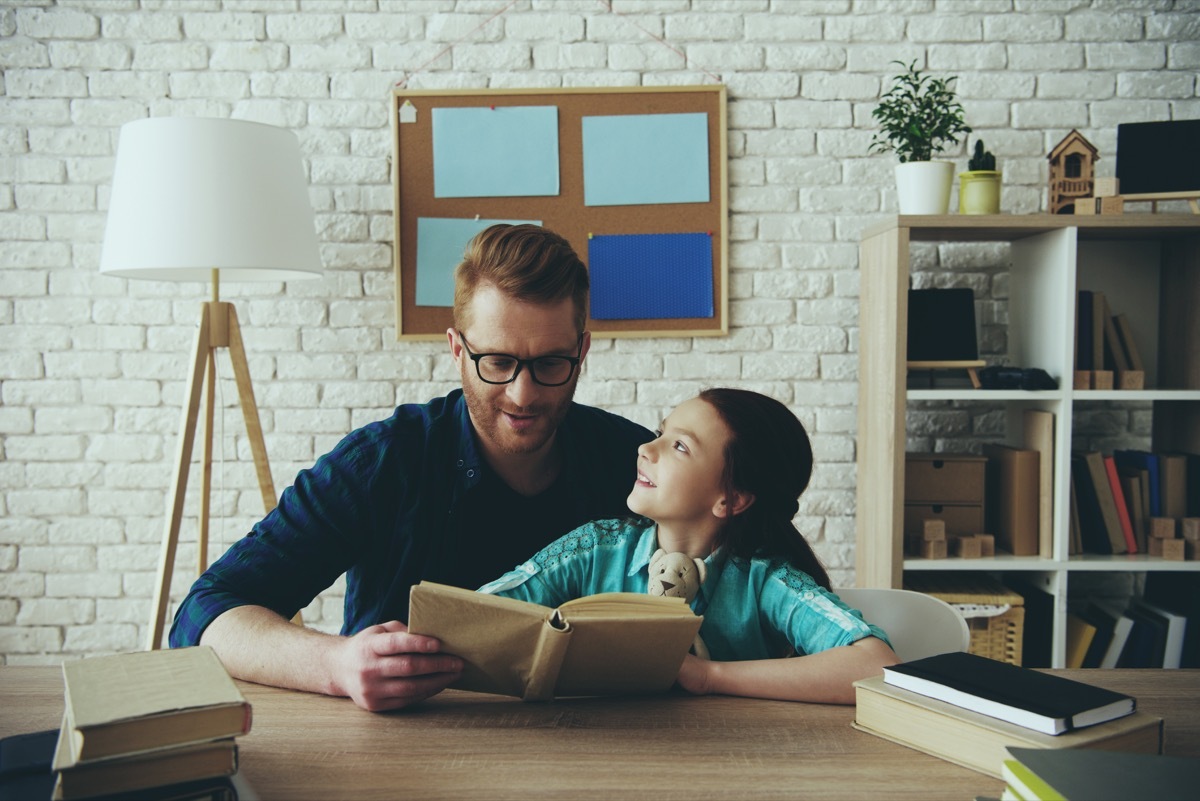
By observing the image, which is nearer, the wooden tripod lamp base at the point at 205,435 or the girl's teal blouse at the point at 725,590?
the girl's teal blouse at the point at 725,590

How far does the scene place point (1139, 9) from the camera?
2.86m

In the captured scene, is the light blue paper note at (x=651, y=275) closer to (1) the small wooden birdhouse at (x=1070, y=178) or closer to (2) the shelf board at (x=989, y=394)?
(2) the shelf board at (x=989, y=394)

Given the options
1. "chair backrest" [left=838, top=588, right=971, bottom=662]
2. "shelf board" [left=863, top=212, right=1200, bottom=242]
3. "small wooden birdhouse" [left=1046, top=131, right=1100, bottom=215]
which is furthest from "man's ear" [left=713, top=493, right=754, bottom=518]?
"small wooden birdhouse" [left=1046, top=131, right=1100, bottom=215]

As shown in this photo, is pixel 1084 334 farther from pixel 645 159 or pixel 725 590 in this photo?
pixel 725 590

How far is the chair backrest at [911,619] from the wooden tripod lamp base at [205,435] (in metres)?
1.66

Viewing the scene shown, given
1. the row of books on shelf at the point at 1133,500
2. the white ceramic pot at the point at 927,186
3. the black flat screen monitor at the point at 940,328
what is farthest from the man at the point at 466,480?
the row of books on shelf at the point at 1133,500

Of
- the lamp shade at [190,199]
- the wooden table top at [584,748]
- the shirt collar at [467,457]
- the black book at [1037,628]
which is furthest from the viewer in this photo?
the black book at [1037,628]

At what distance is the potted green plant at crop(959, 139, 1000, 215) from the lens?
256 cm

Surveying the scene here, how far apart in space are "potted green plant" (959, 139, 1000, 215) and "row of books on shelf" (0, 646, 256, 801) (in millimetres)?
2328

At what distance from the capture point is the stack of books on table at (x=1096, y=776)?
30.3 inches

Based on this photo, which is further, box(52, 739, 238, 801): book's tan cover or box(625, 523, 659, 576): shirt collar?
box(625, 523, 659, 576): shirt collar

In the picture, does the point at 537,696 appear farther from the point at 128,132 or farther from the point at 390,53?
the point at 390,53

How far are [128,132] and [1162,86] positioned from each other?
2986mm

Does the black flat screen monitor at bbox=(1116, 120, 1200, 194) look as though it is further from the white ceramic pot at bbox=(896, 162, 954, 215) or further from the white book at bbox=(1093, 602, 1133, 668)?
the white book at bbox=(1093, 602, 1133, 668)
